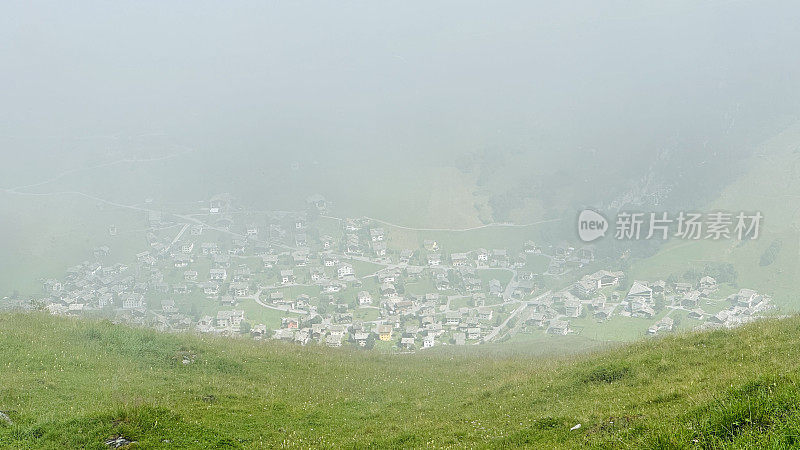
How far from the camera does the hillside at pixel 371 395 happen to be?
9.77 metres

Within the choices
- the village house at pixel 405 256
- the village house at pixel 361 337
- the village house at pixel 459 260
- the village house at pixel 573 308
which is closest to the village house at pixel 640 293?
the village house at pixel 573 308

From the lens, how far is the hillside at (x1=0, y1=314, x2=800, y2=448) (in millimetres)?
9766

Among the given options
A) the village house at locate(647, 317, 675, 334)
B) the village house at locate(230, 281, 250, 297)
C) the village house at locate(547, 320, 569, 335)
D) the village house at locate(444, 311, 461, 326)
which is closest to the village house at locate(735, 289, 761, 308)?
the village house at locate(647, 317, 675, 334)

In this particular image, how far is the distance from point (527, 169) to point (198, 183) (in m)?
135

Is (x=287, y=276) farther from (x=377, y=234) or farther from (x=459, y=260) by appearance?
(x=459, y=260)

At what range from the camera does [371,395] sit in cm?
2241

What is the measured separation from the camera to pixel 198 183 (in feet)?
586

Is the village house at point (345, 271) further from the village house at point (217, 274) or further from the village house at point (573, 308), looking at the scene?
the village house at point (573, 308)

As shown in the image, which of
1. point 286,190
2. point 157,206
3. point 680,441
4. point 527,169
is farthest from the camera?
point 527,169

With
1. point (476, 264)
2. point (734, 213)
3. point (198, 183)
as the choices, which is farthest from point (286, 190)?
point (734, 213)

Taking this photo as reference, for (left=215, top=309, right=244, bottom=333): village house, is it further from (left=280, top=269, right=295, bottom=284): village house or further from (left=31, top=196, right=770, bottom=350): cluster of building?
(left=280, top=269, right=295, bottom=284): village house

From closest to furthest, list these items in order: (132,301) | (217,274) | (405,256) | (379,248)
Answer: (132,301)
(217,274)
(405,256)
(379,248)

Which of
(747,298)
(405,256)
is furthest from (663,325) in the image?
(405,256)

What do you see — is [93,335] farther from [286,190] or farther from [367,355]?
[286,190]
